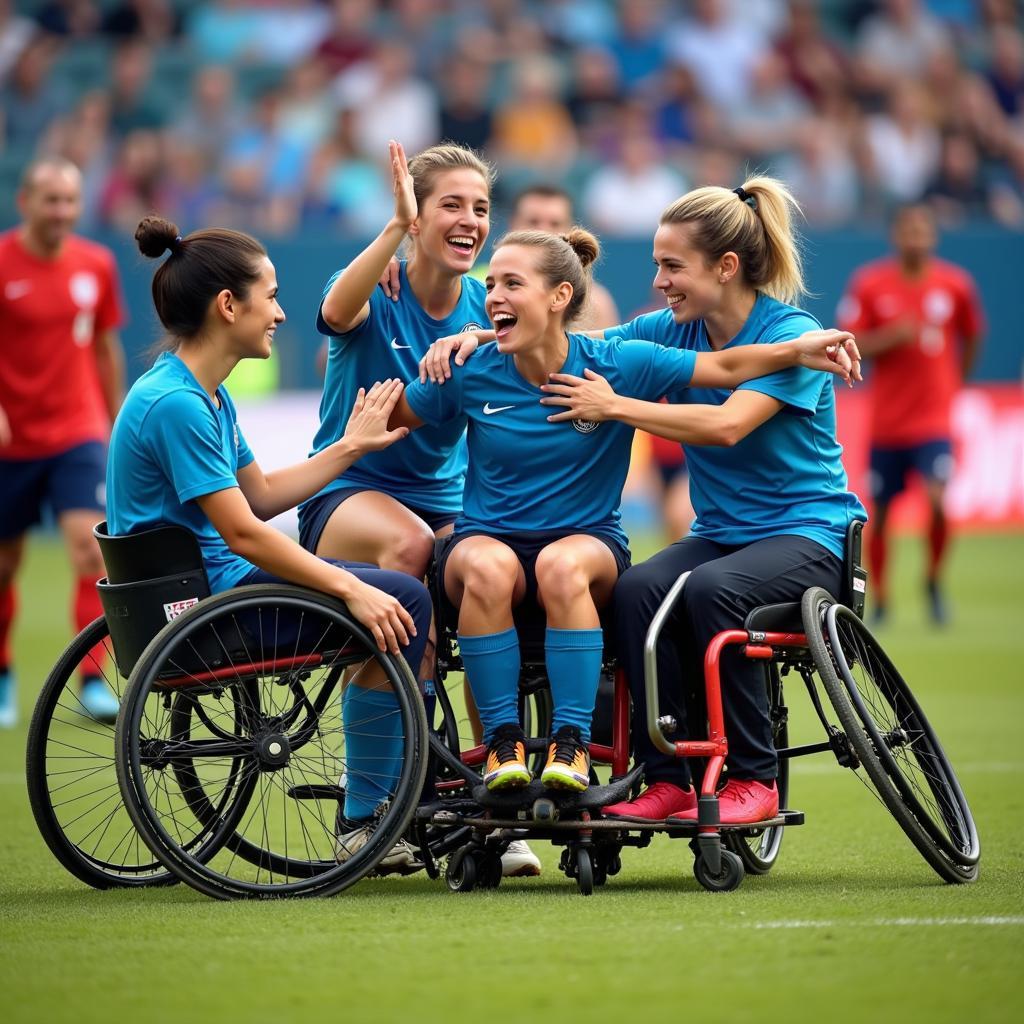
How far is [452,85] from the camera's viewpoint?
54.4ft

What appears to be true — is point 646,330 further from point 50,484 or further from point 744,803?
point 50,484

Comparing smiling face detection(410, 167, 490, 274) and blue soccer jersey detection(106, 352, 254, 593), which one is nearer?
blue soccer jersey detection(106, 352, 254, 593)

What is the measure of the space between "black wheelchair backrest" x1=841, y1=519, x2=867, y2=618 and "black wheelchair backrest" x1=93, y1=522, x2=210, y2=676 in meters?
1.54

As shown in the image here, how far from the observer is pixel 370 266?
4633mm

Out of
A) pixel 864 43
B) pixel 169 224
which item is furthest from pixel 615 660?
pixel 864 43

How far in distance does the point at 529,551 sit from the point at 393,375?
842 mm

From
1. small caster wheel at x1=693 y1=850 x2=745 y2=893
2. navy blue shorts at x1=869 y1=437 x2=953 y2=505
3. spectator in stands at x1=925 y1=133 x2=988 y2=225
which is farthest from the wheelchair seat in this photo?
spectator in stands at x1=925 y1=133 x2=988 y2=225

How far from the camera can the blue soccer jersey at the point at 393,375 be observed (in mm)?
4930

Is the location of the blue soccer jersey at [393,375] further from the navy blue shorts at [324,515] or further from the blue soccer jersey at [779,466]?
the blue soccer jersey at [779,466]

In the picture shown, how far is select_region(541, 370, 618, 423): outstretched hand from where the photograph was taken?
426cm

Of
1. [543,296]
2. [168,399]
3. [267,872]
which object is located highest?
[543,296]

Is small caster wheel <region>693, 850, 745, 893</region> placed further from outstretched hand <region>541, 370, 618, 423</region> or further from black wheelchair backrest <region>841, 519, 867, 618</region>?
outstretched hand <region>541, 370, 618, 423</region>

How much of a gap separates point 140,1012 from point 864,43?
1650cm

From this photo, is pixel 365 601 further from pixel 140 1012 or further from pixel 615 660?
pixel 140 1012
